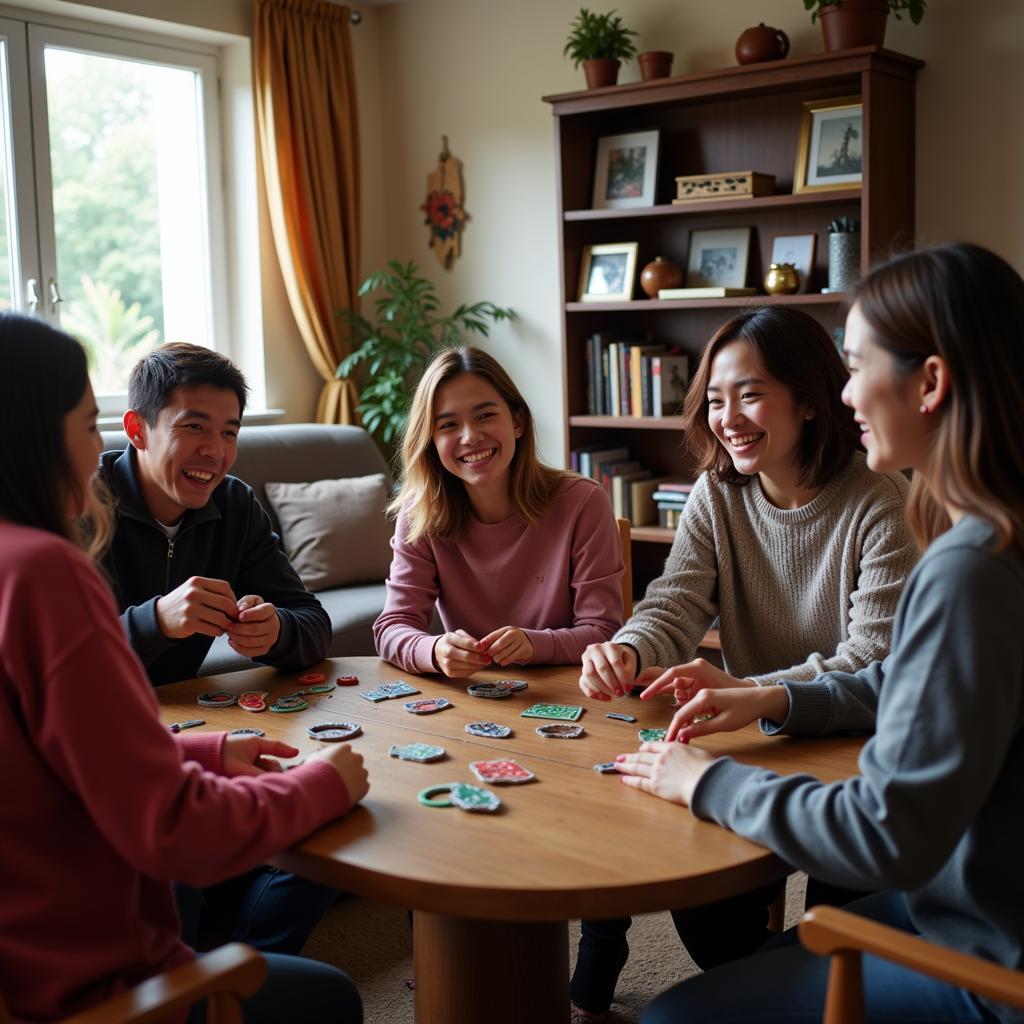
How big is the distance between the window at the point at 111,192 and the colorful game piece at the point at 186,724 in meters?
2.95

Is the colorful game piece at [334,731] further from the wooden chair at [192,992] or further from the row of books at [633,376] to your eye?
the row of books at [633,376]

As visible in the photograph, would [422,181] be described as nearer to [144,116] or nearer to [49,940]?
[144,116]

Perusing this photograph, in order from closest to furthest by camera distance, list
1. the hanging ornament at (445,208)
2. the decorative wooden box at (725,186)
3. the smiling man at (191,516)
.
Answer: the smiling man at (191,516), the decorative wooden box at (725,186), the hanging ornament at (445,208)

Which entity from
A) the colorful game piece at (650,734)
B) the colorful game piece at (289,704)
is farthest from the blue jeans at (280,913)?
the colorful game piece at (650,734)

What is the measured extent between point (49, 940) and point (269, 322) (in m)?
4.27

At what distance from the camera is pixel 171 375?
7.30ft

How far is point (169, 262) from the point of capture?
5.12m

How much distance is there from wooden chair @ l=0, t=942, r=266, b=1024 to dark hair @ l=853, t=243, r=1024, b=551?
0.88 meters

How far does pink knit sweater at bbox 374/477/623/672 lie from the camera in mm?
2348

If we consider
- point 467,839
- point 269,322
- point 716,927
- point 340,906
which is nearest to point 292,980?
point 467,839

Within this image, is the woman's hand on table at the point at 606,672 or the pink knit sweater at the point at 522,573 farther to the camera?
the pink knit sweater at the point at 522,573

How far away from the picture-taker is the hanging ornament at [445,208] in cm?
544

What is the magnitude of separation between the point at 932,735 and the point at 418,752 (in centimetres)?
71

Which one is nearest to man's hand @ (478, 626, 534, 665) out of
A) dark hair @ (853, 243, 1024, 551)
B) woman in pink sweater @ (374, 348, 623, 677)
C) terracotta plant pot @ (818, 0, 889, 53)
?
woman in pink sweater @ (374, 348, 623, 677)
